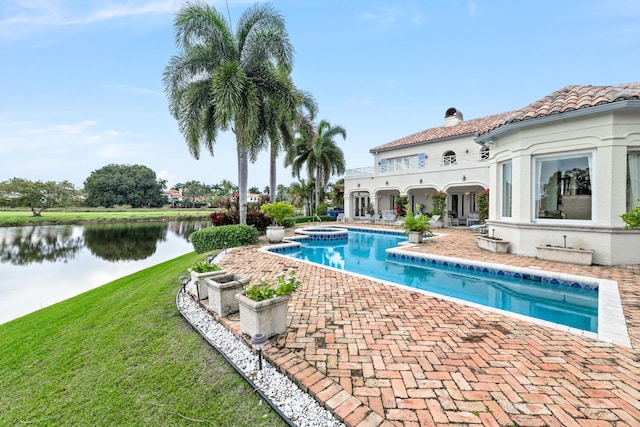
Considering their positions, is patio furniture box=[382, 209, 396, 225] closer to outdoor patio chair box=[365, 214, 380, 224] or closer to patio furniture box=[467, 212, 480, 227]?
outdoor patio chair box=[365, 214, 380, 224]

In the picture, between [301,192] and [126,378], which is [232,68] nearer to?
[126,378]

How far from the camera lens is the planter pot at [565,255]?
7.21 m

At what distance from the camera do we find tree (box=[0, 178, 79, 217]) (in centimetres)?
4506

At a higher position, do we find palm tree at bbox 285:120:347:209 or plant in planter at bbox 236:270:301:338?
palm tree at bbox 285:120:347:209

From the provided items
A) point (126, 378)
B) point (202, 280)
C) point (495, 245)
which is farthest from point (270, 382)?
point (495, 245)

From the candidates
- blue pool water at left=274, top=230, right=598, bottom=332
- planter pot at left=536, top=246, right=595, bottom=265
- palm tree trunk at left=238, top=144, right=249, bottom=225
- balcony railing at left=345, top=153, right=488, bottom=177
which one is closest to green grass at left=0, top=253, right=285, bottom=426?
blue pool water at left=274, top=230, right=598, bottom=332

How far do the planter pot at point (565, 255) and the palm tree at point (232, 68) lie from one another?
11.3 meters

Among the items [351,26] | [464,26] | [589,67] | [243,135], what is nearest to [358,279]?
[243,135]

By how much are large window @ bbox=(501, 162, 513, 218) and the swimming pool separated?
314 cm

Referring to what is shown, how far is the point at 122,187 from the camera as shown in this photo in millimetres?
59906

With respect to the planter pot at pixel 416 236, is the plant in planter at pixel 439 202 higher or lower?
higher

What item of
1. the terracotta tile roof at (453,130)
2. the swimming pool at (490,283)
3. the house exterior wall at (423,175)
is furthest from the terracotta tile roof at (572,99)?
the terracotta tile roof at (453,130)

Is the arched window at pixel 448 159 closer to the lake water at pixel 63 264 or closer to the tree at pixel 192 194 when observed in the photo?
the lake water at pixel 63 264

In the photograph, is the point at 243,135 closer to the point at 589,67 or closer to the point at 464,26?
the point at 464,26
